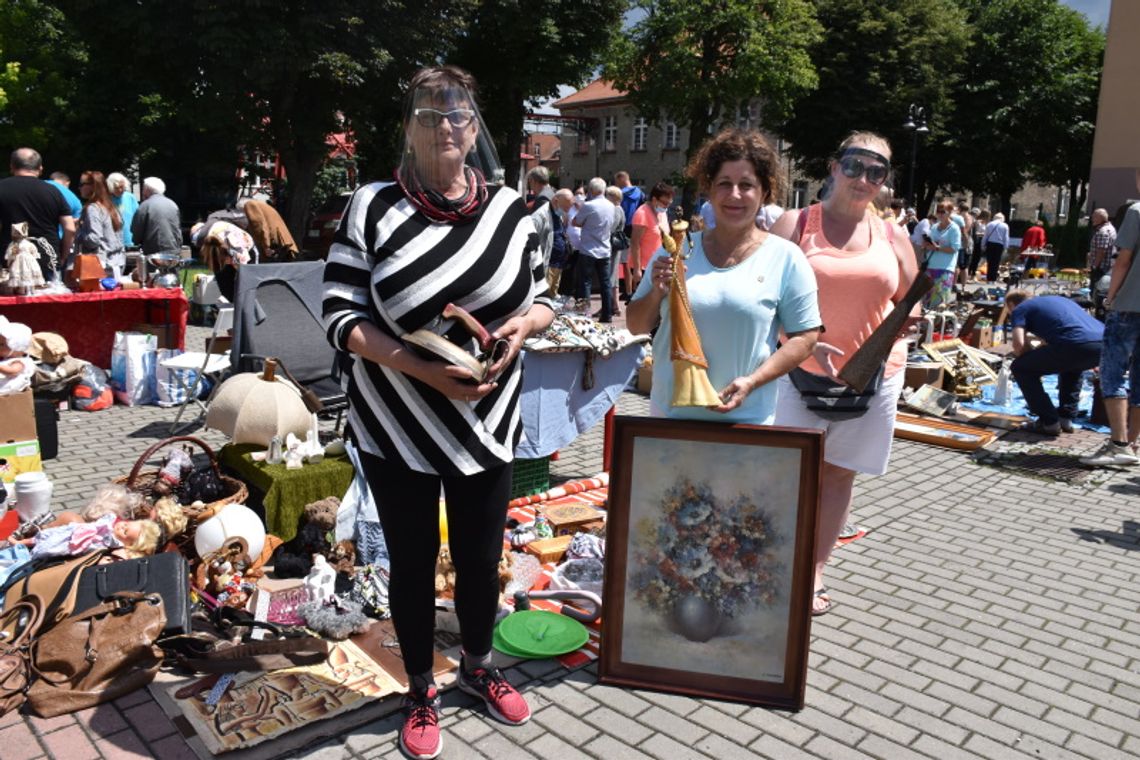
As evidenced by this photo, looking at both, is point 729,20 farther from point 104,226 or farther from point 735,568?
point 735,568

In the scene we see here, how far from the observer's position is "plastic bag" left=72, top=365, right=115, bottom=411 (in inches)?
289

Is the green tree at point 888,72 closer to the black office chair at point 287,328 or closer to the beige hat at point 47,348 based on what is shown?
the black office chair at point 287,328

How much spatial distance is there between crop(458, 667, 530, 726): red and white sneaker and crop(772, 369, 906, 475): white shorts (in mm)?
1446

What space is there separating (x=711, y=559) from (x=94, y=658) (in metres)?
2.11

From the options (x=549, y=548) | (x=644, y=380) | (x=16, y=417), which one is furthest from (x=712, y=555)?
(x=644, y=380)

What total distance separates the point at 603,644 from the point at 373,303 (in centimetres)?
147

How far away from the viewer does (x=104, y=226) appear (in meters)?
9.74

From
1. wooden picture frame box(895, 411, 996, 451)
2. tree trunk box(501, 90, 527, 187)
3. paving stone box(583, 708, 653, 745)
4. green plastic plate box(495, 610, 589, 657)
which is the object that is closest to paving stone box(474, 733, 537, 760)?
paving stone box(583, 708, 653, 745)

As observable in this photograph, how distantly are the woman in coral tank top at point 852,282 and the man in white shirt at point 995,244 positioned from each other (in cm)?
1852

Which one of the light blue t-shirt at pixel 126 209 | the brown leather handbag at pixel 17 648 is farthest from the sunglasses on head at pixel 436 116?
the light blue t-shirt at pixel 126 209

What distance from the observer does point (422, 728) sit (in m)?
2.76

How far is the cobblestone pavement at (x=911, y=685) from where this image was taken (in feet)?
9.40

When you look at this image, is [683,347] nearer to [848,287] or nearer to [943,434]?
[848,287]

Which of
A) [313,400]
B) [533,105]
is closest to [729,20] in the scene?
[533,105]
